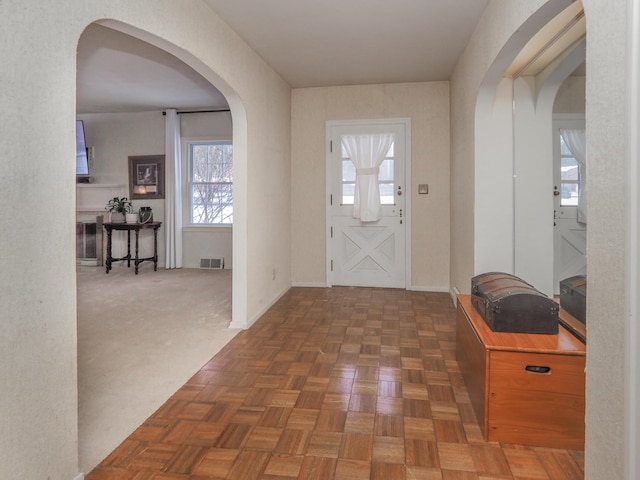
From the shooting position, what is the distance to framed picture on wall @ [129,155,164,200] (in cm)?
710

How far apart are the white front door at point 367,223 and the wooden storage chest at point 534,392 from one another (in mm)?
3418

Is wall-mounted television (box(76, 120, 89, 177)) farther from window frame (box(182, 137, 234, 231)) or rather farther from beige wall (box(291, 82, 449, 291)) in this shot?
beige wall (box(291, 82, 449, 291))

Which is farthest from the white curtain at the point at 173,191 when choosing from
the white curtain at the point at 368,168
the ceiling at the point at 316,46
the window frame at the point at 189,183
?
the white curtain at the point at 368,168

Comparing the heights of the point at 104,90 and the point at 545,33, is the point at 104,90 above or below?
above

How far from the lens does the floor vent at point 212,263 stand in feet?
23.1

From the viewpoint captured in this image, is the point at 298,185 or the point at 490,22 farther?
the point at 298,185

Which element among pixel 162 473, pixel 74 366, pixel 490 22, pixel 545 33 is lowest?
pixel 162 473

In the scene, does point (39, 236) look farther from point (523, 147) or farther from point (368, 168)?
point (368, 168)

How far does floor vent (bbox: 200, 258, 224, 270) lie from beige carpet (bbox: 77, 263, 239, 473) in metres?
1.02

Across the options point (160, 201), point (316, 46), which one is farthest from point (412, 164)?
point (160, 201)

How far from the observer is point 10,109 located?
1349 mm

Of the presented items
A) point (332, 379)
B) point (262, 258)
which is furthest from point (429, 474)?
point (262, 258)

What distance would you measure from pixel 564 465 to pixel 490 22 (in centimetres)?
281

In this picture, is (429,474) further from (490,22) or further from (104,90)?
(104,90)
